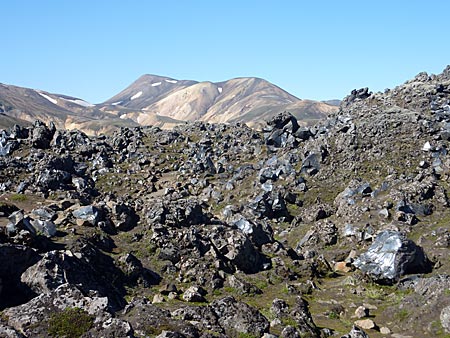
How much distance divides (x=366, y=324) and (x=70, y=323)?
14.0 metres

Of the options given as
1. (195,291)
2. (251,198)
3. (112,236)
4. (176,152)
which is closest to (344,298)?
(195,291)

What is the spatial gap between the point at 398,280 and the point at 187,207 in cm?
1350

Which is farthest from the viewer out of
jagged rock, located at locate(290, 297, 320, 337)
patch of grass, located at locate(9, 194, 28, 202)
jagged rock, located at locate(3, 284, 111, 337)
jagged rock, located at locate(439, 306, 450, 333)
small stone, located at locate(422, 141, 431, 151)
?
small stone, located at locate(422, 141, 431, 151)

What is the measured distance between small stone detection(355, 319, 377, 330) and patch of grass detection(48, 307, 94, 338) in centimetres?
1345

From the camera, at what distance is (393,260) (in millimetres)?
27547

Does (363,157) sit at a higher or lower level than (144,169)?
higher

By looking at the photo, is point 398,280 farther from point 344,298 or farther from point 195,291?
point 195,291

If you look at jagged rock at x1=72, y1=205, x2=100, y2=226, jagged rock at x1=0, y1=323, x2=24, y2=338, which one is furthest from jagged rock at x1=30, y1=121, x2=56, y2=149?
jagged rock at x1=0, y1=323, x2=24, y2=338

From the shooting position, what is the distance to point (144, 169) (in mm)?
62281

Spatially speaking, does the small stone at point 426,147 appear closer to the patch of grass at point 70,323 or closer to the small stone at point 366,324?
the small stone at point 366,324

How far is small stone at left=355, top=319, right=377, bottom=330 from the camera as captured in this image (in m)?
21.4

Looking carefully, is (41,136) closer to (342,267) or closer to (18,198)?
(18,198)

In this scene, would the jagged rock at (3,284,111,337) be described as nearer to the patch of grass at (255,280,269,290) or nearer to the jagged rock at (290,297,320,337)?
the jagged rock at (290,297,320,337)

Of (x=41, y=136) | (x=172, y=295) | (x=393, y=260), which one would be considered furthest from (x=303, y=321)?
(x=41, y=136)
